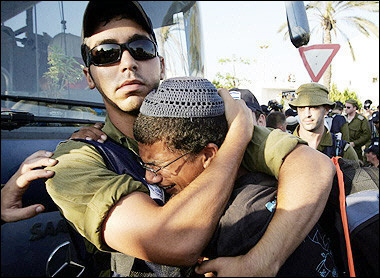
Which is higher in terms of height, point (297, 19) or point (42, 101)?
point (297, 19)

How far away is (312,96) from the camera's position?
406 centimetres

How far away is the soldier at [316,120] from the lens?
12.7 feet

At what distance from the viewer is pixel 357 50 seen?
118ft

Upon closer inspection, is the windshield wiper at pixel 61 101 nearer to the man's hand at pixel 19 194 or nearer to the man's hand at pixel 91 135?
the man's hand at pixel 91 135

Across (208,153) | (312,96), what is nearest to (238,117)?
(208,153)

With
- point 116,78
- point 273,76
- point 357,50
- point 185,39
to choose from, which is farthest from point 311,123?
point 273,76

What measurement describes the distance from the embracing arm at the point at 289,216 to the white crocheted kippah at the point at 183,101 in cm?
40

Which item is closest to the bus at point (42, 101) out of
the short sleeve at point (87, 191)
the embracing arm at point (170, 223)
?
the short sleeve at point (87, 191)

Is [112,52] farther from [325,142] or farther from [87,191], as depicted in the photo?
[325,142]

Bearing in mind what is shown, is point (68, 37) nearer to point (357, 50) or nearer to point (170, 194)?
point (170, 194)

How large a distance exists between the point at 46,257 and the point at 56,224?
0.52ft

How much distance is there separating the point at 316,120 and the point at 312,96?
0.30 meters

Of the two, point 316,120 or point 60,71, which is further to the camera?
point 316,120

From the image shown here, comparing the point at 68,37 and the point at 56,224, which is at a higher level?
the point at 68,37
